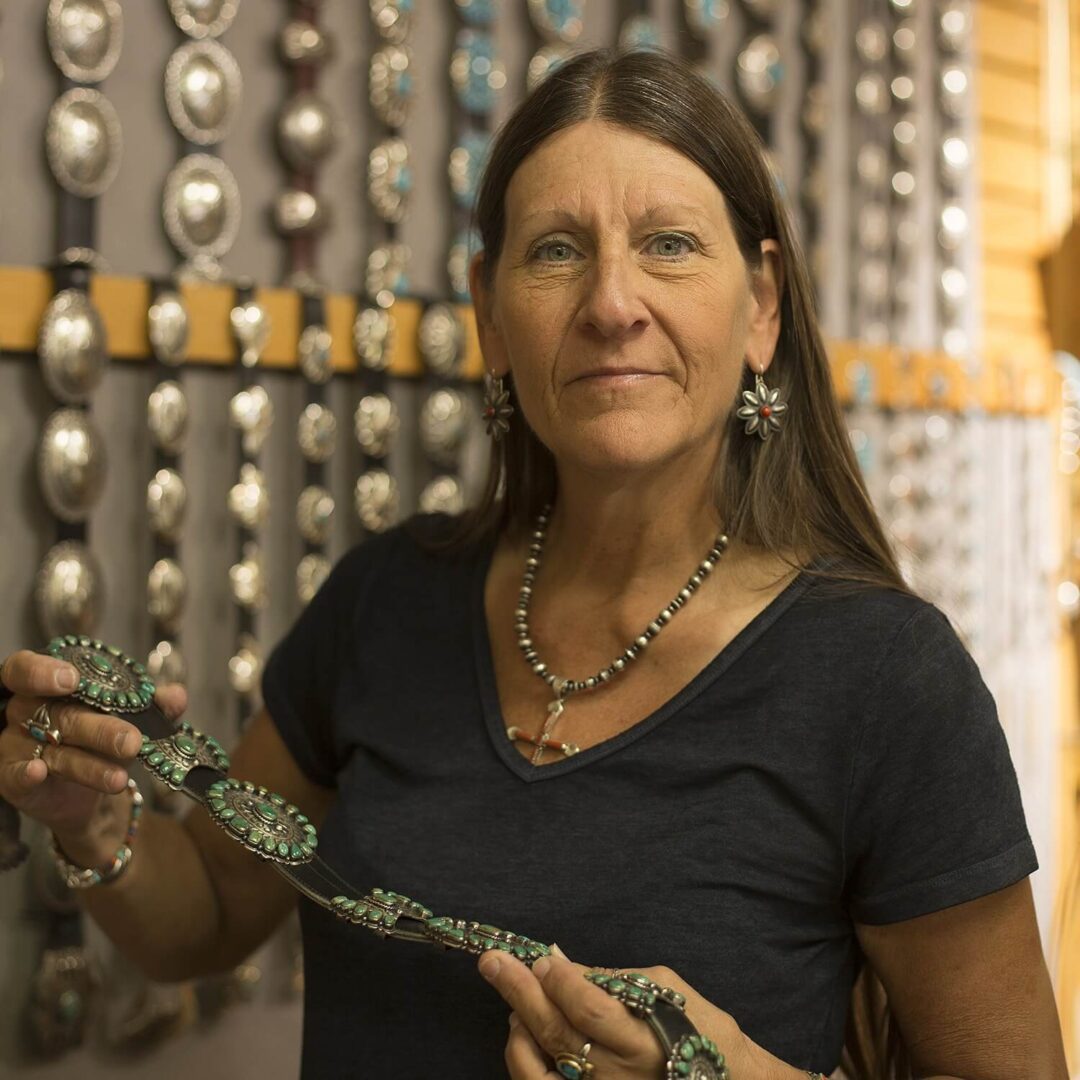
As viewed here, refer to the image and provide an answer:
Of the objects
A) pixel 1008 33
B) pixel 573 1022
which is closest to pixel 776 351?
pixel 573 1022

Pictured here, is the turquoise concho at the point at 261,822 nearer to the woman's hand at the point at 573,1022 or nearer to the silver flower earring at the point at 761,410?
the woman's hand at the point at 573,1022

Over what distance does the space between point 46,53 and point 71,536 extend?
0.56 metres

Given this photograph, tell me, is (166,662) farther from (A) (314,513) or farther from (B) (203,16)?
(B) (203,16)

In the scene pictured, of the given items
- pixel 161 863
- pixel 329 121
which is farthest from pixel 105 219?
pixel 161 863

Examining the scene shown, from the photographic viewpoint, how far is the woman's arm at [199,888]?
143cm

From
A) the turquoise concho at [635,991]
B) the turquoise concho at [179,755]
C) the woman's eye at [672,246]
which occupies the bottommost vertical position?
the turquoise concho at [635,991]

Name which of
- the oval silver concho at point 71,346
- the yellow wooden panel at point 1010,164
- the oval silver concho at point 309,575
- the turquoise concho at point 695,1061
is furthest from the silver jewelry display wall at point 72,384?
the yellow wooden panel at point 1010,164

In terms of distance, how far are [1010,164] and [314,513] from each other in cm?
204

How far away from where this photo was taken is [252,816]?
1214mm

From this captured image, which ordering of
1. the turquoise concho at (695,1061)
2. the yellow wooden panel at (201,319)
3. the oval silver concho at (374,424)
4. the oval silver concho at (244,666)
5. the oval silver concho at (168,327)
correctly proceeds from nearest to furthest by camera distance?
1. the turquoise concho at (695,1061)
2. the yellow wooden panel at (201,319)
3. the oval silver concho at (168,327)
4. the oval silver concho at (244,666)
5. the oval silver concho at (374,424)

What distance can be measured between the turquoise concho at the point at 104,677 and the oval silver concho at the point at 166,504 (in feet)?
1.37

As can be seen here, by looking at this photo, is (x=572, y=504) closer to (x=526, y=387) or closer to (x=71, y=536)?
(x=526, y=387)

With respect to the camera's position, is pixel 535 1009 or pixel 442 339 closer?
pixel 535 1009

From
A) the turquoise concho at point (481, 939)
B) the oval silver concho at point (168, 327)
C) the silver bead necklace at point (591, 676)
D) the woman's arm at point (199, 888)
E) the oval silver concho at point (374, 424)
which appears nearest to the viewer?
the turquoise concho at point (481, 939)
